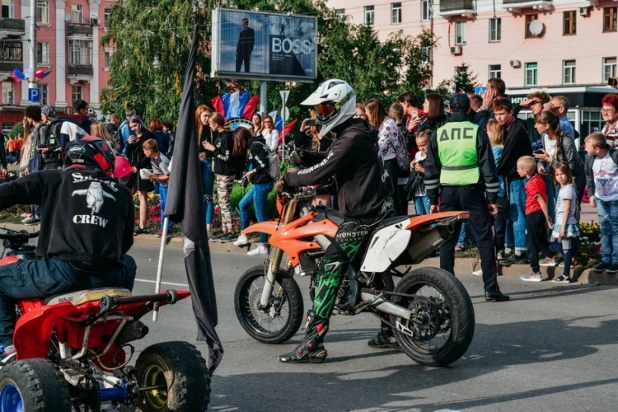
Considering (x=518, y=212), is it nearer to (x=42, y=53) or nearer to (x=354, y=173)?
(x=354, y=173)

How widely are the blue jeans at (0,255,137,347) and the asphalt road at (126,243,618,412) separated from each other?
1197 millimetres

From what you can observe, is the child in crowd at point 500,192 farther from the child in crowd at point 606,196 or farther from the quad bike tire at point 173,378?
the quad bike tire at point 173,378

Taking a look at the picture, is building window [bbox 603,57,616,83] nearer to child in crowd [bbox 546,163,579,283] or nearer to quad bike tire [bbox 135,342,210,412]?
child in crowd [bbox 546,163,579,283]

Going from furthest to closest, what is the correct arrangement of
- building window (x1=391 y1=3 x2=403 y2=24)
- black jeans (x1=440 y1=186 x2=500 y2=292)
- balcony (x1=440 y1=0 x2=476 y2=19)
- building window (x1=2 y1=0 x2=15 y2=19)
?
building window (x1=2 y1=0 x2=15 y2=19) → building window (x1=391 y1=3 x2=403 y2=24) → balcony (x1=440 y1=0 x2=476 y2=19) → black jeans (x1=440 y1=186 x2=500 y2=292)

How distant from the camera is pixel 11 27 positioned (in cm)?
8744

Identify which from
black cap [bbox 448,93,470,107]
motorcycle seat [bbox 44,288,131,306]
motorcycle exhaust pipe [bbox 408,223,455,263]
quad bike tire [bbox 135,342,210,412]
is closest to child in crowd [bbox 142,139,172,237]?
black cap [bbox 448,93,470,107]

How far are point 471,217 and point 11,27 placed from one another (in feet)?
270

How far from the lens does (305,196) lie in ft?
27.1

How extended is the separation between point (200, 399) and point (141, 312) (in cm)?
56

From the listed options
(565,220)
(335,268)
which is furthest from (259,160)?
(335,268)

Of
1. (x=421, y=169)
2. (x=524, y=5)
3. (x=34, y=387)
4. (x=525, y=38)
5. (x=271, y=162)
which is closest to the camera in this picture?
(x=34, y=387)

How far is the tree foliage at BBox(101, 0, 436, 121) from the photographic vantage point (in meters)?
53.7

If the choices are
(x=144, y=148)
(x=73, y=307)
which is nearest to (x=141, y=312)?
(x=73, y=307)

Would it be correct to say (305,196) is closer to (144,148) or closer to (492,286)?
(492,286)
